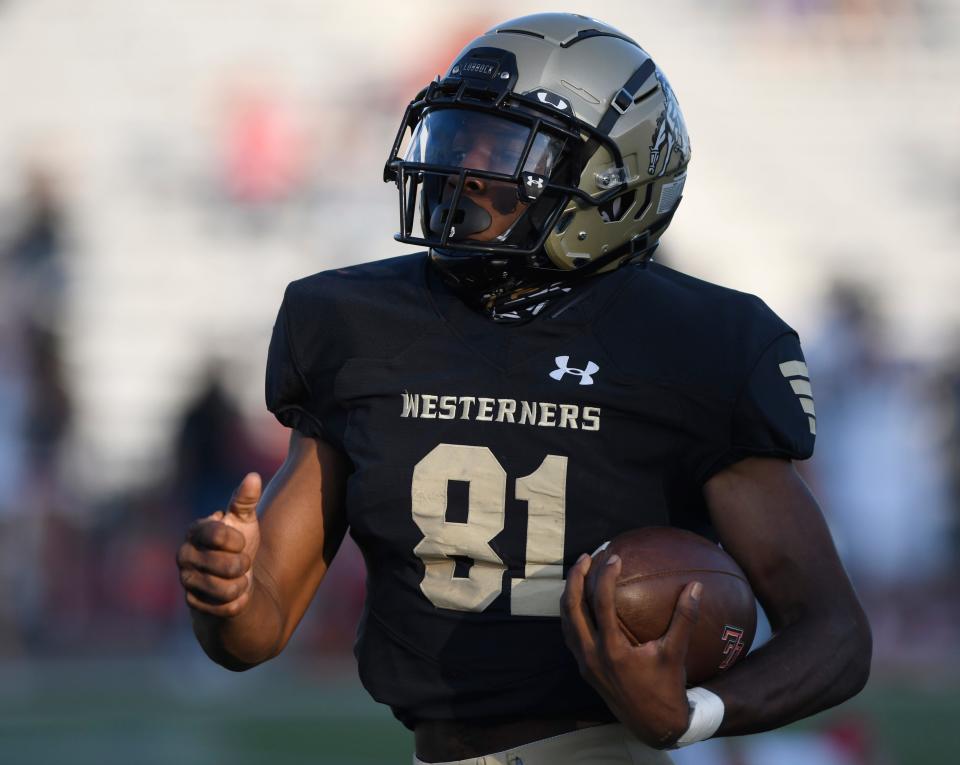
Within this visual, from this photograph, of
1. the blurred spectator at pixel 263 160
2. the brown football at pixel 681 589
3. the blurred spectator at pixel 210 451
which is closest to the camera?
the brown football at pixel 681 589

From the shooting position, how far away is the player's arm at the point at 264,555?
7.08ft

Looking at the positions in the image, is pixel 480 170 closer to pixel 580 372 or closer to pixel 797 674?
pixel 580 372

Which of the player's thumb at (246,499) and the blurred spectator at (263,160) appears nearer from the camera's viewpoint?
the player's thumb at (246,499)

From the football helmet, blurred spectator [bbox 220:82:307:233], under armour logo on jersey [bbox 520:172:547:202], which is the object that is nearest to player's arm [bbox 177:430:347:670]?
the football helmet

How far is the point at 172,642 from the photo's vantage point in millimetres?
8414

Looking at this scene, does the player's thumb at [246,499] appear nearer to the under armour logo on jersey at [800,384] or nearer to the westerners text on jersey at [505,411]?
the westerners text on jersey at [505,411]

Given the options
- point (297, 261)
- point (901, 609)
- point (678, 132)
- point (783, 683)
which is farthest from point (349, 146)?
point (783, 683)

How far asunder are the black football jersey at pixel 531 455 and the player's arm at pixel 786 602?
2.2 inches

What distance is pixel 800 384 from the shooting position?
2396mm

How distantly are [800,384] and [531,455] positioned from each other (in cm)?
42

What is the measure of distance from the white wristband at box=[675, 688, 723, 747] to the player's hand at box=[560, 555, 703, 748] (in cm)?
2

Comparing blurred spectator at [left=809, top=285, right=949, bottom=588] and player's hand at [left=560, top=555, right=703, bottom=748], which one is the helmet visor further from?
blurred spectator at [left=809, top=285, right=949, bottom=588]

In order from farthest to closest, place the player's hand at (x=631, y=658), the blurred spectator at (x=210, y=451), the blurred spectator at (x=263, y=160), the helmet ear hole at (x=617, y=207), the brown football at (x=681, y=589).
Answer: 1. the blurred spectator at (x=263, y=160)
2. the blurred spectator at (x=210, y=451)
3. the helmet ear hole at (x=617, y=207)
4. the brown football at (x=681, y=589)
5. the player's hand at (x=631, y=658)

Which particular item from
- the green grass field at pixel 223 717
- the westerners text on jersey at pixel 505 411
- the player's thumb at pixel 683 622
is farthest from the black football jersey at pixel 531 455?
the green grass field at pixel 223 717
